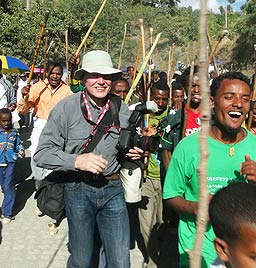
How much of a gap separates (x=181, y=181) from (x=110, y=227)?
2.69 ft

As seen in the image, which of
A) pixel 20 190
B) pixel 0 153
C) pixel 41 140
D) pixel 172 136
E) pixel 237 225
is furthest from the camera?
pixel 20 190

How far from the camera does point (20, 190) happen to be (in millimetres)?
6488

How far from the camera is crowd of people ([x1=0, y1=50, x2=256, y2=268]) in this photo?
2.21 meters

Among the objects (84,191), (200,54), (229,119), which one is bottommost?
(84,191)

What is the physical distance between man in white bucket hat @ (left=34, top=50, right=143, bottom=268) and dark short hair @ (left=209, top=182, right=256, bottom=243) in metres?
1.18

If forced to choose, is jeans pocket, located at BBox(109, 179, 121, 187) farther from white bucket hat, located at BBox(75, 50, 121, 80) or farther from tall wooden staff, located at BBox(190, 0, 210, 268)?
tall wooden staff, located at BBox(190, 0, 210, 268)

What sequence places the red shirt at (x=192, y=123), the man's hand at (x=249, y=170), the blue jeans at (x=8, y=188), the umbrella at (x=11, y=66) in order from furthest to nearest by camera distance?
the umbrella at (x=11, y=66) < the blue jeans at (x=8, y=188) < the red shirt at (x=192, y=123) < the man's hand at (x=249, y=170)

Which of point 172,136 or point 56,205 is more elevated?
point 172,136

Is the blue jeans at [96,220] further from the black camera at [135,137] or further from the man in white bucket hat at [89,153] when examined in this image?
the black camera at [135,137]

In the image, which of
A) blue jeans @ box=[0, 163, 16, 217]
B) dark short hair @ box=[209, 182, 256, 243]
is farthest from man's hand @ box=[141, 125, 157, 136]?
blue jeans @ box=[0, 163, 16, 217]

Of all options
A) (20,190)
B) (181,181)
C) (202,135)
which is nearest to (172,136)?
(181,181)

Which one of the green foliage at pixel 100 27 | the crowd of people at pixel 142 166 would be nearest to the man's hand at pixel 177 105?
the crowd of people at pixel 142 166

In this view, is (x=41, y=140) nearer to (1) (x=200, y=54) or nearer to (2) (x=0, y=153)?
(1) (x=200, y=54)

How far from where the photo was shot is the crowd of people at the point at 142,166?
7.25ft
